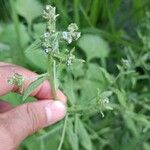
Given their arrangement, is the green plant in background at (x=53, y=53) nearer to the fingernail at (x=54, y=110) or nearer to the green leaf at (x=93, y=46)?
the fingernail at (x=54, y=110)

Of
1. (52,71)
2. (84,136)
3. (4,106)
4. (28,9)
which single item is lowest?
(84,136)

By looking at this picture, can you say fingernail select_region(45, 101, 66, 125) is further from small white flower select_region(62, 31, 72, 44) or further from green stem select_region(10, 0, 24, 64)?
green stem select_region(10, 0, 24, 64)

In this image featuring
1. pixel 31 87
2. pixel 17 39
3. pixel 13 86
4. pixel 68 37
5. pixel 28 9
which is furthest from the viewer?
pixel 28 9

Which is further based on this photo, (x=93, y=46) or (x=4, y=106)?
(x=93, y=46)

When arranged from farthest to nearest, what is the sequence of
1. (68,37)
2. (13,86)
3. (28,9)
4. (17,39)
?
(28,9) → (17,39) → (13,86) → (68,37)

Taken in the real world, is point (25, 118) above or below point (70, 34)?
below

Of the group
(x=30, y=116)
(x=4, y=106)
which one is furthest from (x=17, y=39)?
(x=30, y=116)

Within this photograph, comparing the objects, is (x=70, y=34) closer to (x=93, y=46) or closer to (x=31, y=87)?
(x=31, y=87)

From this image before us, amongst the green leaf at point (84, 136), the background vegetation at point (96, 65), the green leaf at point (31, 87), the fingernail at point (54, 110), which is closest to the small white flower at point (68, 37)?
the green leaf at point (31, 87)
